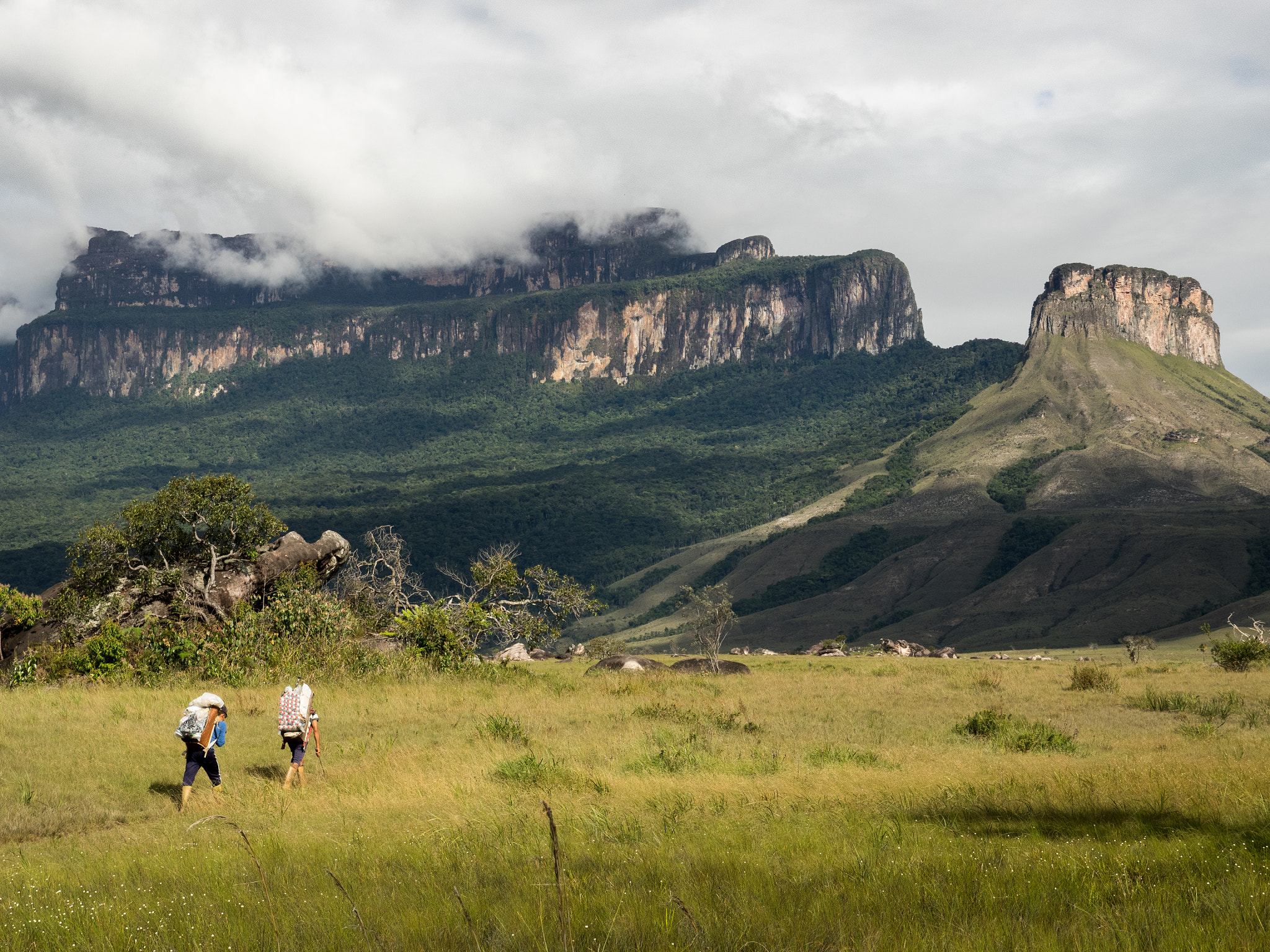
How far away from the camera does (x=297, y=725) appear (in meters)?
13.5

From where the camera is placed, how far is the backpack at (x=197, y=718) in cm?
1228

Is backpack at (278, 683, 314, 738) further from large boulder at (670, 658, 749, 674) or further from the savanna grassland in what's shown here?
large boulder at (670, 658, 749, 674)

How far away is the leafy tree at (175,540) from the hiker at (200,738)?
15.5 metres

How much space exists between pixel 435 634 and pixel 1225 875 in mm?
24108

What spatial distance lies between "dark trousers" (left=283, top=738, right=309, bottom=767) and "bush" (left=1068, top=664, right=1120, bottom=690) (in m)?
22.0

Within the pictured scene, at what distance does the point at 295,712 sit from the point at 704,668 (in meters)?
26.2

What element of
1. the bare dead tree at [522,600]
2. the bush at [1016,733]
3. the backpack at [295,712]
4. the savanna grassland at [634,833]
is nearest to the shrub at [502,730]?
the savanna grassland at [634,833]

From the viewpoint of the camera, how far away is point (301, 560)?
1193 inches

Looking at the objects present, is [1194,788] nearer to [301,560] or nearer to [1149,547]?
[301,560]

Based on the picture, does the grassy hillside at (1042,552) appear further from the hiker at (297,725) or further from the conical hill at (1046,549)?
the hiker at (297,725)

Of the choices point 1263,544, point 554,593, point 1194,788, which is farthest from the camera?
point 1263,544

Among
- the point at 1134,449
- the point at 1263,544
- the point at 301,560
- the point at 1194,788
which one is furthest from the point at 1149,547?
the point at 1194,788

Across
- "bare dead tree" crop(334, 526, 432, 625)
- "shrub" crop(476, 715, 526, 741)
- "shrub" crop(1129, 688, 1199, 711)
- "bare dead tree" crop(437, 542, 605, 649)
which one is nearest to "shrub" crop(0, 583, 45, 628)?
"bare dead tree" crop(334, 526, 432, 625)

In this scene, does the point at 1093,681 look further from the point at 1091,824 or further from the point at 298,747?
the point at 298,747
